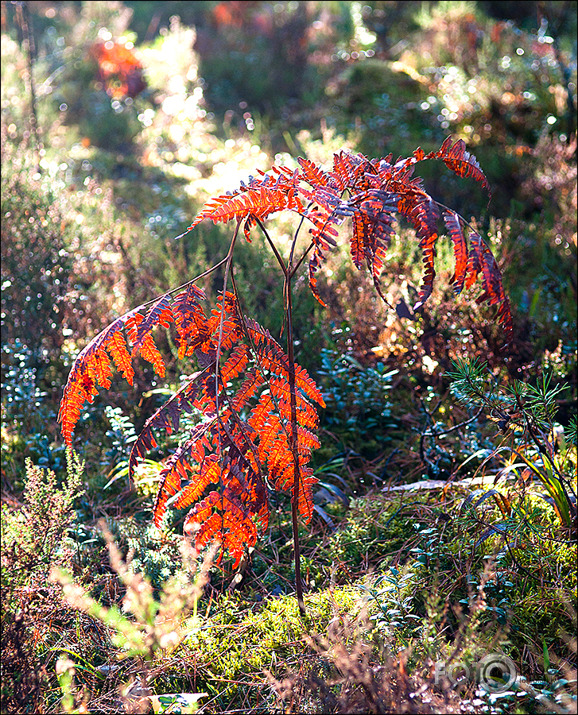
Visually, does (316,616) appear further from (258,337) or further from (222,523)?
(258,337)

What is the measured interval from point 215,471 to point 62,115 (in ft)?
26.7

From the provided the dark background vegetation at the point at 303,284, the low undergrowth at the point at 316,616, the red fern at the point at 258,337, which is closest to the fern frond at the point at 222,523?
the red fern at the point at 258,337

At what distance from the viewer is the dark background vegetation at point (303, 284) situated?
219 centimetres

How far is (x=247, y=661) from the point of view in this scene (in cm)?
193

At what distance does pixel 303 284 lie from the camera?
12.8 feet

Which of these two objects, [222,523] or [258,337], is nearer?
[222,523]

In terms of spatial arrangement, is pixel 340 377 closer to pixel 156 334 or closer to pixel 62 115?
pixel 156 334

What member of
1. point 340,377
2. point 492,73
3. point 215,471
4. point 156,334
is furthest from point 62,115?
point 215,471

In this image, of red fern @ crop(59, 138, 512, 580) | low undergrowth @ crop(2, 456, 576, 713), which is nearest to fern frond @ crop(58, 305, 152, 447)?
red fern @ crop(59, 138, 512, 580)

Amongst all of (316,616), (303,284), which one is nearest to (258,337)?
(316,616)

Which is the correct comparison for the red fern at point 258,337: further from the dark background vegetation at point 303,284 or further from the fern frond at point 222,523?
the dark background vegetation at point 303,284

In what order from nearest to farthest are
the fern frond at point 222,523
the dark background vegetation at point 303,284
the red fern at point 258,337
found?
1. the red fern at point 258,337
2. the fern frond at point 222,523
3. the dark background vegetation at point 303,284

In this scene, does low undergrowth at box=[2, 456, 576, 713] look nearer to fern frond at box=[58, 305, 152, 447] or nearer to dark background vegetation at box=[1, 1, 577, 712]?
dark background vegetation at box=[1, 1, 577, 712]

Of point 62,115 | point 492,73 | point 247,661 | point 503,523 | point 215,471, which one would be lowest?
point 247,661
